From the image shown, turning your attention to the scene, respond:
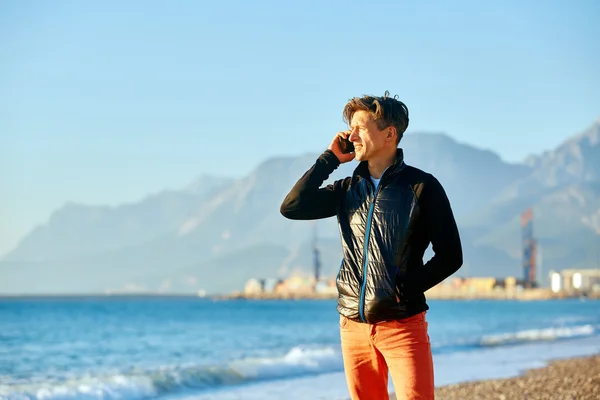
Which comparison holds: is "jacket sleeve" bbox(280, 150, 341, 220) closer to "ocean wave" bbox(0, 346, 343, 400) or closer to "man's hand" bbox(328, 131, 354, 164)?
"man's hand" bbox(328, 131, 354, 164)

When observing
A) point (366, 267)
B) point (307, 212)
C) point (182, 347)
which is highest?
point (307, 212)

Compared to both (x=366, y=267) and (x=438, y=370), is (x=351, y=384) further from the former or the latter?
(x=438, y=370)

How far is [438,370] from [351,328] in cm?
1130

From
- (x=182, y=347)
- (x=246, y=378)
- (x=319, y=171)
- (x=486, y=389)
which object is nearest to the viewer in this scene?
(x=319, y=171)

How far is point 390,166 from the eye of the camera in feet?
10.2

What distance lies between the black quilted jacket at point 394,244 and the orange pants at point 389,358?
0.04 meters

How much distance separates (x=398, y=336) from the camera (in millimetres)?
2979

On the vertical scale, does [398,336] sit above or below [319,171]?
below

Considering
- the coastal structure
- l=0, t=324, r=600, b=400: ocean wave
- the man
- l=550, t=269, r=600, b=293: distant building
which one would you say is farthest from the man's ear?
l=550, t=269, r=600, b=293: distant building

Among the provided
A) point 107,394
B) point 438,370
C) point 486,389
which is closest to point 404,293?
point 486,389

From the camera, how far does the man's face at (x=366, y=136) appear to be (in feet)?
10.2

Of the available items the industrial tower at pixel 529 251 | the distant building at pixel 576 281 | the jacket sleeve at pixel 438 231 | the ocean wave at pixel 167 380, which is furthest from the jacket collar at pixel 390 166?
the distant building at pixel 576 281

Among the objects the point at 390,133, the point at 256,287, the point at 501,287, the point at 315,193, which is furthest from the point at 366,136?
the point at 256,287

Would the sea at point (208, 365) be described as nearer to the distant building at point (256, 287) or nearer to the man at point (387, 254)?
the man at point (387, 254)
